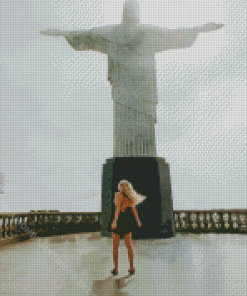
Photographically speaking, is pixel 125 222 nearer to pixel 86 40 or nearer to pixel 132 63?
pixel 132 63

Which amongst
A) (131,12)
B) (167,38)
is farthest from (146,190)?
(131,12)

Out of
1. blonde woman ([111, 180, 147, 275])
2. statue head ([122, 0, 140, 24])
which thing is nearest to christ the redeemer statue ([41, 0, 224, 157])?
statue head ([122, 0, 140, 24])

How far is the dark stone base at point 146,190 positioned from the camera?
Answer: 6.86m

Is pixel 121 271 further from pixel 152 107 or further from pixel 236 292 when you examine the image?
pixel 152 107

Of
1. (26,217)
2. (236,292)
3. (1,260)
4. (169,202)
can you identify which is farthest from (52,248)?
(236,292)

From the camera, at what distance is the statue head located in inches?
328

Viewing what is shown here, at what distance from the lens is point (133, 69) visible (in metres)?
8.01

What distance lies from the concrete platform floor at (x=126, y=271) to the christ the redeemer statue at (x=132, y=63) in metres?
3.28

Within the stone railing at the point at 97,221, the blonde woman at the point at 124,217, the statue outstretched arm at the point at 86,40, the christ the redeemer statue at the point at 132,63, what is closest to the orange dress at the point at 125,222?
the blonde woman at the point at 124,217

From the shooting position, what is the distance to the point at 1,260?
185 inches

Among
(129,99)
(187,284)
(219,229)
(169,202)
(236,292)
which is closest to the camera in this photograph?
(236,292)

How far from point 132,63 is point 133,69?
8.6 inches

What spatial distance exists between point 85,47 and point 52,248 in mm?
6235

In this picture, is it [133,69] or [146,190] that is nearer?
[146,190]
